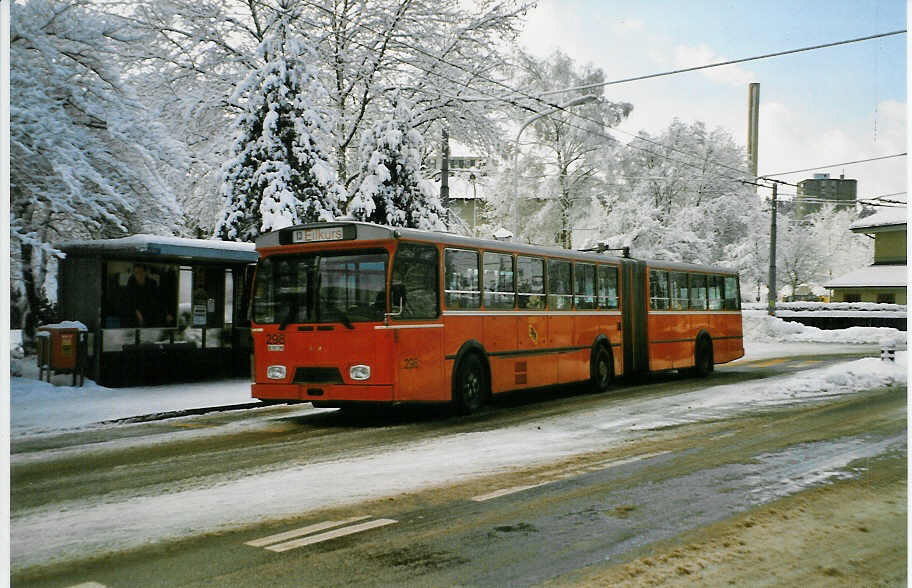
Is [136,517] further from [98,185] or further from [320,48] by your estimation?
[320,48]

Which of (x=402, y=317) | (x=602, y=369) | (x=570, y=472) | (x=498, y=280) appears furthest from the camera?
(x=602, y=369)

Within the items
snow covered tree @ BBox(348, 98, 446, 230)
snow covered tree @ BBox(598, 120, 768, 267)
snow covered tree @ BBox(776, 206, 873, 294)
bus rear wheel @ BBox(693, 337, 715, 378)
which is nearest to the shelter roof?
snow covered tree @ BBox(348, 98, 446, 230)

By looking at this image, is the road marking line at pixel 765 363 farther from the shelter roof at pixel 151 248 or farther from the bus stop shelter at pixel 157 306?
the shelter roof at pixel 151 248

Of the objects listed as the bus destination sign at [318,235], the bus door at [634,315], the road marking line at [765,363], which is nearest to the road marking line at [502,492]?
the bus destination sign at [318,235]

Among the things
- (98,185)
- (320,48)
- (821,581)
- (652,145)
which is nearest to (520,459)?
(821,581)

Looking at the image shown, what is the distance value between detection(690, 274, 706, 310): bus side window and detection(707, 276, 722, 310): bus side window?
378 millimetres

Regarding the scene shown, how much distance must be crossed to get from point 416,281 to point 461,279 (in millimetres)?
1061

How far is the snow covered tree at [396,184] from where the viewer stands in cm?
2283

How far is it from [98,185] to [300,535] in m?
12.0

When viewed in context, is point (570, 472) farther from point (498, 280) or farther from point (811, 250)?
point (811, 250)

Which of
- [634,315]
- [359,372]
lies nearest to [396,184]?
[634,315]

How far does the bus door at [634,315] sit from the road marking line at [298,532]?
1269 centimetres

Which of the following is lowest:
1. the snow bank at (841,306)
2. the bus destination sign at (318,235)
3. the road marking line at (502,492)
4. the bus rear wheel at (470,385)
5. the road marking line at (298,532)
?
the road marking line at (298,532)

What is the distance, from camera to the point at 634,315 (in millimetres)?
18734
